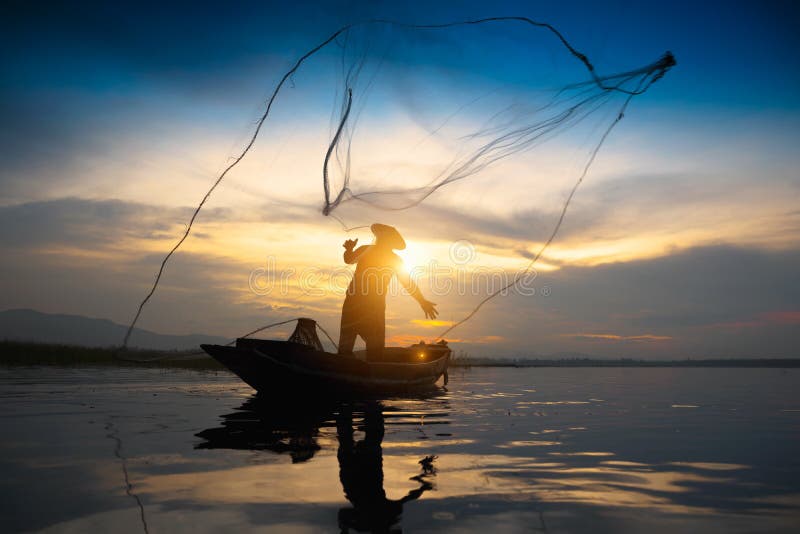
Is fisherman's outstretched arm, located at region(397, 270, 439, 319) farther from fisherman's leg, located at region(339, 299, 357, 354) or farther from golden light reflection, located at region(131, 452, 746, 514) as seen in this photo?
golden light reflection, located at region(131, 452, 746, 514)

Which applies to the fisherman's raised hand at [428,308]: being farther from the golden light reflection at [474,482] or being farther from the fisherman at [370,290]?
the golden light reflection at [474,482]

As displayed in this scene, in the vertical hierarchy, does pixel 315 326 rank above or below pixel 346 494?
above

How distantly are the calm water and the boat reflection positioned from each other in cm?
3

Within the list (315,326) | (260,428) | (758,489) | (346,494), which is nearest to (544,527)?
(346,494)

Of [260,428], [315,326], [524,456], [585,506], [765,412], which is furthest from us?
[315,326]

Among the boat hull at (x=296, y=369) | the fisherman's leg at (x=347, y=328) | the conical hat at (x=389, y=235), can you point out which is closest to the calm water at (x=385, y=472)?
the boat hull at (x=296, y=369)

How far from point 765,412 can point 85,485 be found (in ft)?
53.9

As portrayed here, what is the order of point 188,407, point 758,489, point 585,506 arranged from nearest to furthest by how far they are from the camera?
point 585,506
point 758,489
point 188,407

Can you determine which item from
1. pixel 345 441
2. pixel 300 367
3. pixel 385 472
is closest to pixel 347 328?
pixel 300 367

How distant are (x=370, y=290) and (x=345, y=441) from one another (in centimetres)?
833

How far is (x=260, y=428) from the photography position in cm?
1011

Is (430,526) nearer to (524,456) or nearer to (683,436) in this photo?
(524,456)

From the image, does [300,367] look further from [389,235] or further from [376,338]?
[389,235]

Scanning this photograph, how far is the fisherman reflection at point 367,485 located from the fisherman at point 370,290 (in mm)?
7067
